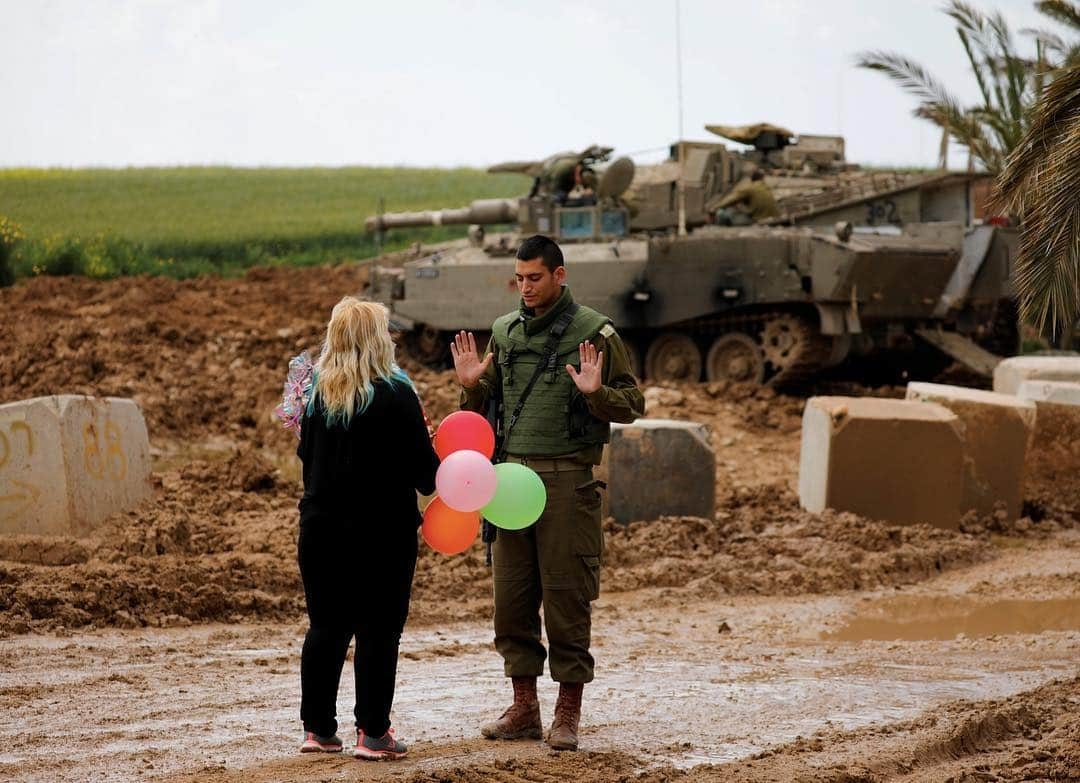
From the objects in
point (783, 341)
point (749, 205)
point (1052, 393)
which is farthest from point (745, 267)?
point (1052, 393)

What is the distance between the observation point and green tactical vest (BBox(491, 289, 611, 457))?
217 inches

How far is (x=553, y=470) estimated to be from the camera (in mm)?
5516

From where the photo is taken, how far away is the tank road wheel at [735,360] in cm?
1894

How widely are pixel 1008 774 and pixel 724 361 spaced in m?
14.3

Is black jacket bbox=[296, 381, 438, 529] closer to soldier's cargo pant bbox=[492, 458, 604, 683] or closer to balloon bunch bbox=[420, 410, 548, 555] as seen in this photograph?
balloon bunch bbox=[420, 410, 548, 555]

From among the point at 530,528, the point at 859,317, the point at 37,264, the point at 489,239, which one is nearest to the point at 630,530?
the point at 530,528

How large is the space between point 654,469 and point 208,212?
72.8ft

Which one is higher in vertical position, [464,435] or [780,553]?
[464,435]

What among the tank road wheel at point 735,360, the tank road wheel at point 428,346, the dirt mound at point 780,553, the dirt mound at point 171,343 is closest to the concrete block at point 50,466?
the dirt mound at point 780,553

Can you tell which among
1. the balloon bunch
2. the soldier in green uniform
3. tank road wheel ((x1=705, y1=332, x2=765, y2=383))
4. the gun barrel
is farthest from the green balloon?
the gun barrel

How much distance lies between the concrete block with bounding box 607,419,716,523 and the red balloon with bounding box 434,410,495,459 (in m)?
5.12

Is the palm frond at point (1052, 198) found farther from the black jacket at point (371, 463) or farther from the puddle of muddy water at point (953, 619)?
the black jacket at point (371, 463)

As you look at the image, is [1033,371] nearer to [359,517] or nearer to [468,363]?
[468,363]

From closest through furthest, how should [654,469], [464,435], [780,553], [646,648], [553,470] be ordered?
[464,435] → [553,470] → [646,648] → [780,553] → [654,469]
